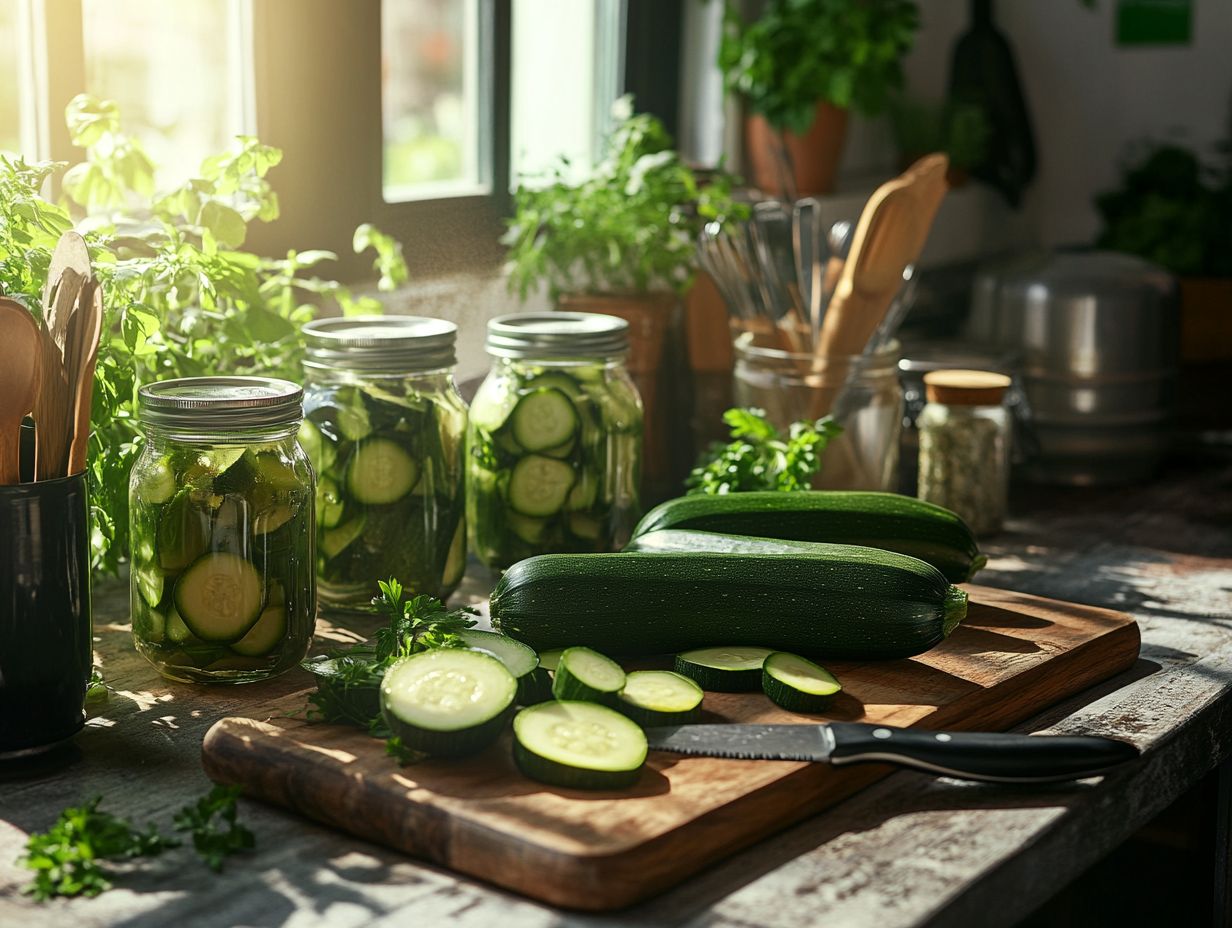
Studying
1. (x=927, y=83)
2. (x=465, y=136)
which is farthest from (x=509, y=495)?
(x=927, y=83)

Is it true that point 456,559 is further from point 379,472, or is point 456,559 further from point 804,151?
point 804,151

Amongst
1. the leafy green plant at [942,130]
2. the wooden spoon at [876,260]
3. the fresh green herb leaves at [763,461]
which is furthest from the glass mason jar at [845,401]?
the leafy green plant at [942,130]

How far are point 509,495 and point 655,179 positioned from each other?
50 cm

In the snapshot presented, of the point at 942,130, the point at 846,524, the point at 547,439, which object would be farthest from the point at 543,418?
the point at 942,130

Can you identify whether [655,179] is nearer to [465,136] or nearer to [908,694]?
[465,136]

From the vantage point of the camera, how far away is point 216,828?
0.80 metres

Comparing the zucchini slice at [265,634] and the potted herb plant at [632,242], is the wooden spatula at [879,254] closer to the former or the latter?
the potted herb plant at [632,242]

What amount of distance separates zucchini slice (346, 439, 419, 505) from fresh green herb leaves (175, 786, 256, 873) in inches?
13.5

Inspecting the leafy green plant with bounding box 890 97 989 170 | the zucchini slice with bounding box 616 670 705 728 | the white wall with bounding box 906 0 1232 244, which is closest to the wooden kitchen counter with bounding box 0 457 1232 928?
the zucchini slice with bounding box 616 670 705 728

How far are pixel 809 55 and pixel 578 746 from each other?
4.89ft

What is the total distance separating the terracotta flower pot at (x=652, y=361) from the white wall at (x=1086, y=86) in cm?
126

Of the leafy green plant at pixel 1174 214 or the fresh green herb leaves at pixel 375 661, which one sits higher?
the leafy green plant at pixel 1174 214

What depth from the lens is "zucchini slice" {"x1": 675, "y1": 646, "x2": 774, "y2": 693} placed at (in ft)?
3.21

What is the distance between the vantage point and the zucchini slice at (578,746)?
804 millimetres
